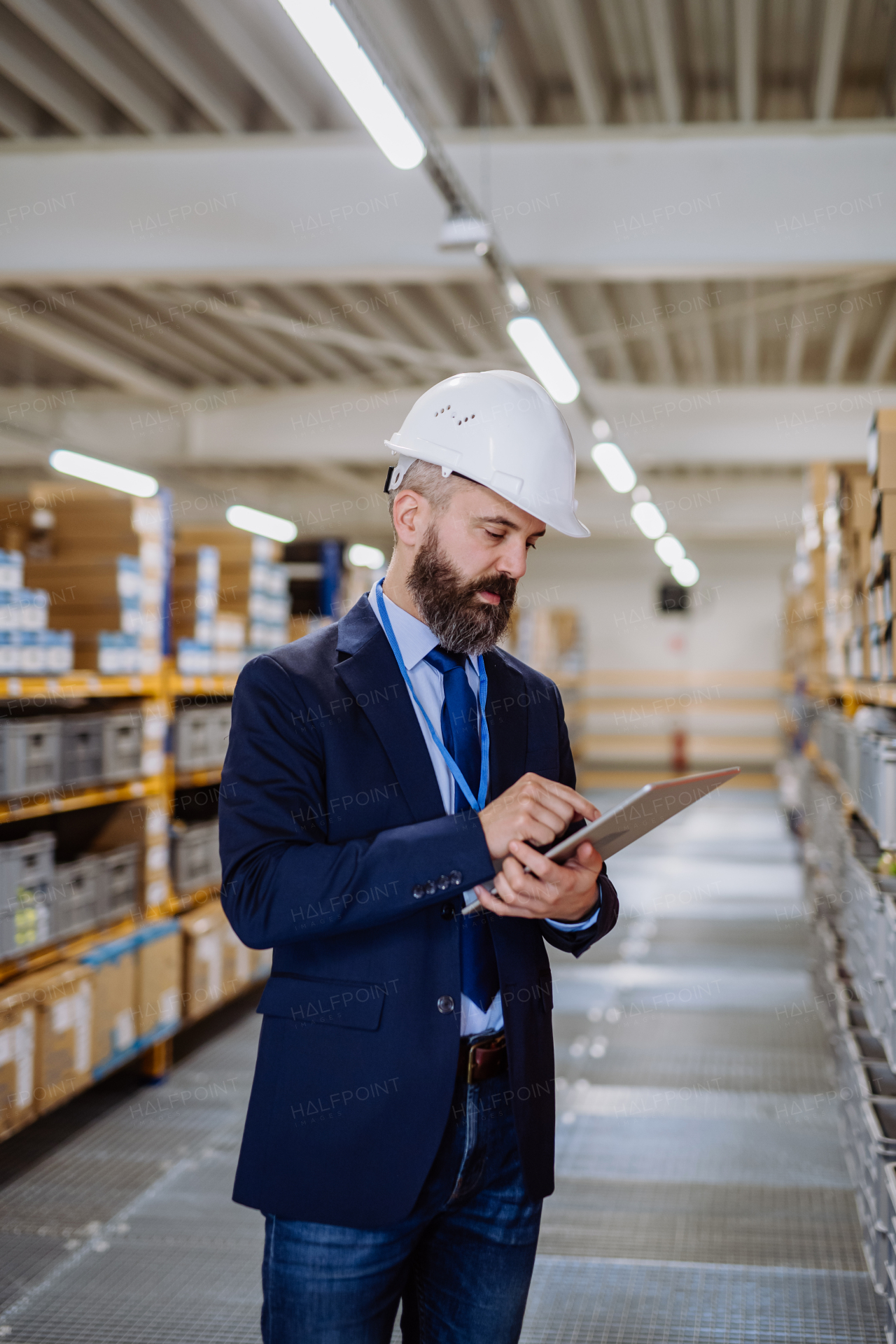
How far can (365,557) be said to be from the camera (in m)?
12.7

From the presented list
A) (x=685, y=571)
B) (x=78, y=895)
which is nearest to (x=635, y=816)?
(x=78, y=895)

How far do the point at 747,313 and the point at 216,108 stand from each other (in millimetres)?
4834

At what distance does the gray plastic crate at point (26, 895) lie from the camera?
4016 mm

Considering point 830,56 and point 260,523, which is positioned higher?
point 830,56

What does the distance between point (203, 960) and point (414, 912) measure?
4147 millimetres

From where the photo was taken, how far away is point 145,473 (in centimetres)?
724

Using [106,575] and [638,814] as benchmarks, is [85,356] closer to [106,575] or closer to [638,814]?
[106,575]

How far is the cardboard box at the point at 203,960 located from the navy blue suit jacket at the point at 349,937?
373 centimetres

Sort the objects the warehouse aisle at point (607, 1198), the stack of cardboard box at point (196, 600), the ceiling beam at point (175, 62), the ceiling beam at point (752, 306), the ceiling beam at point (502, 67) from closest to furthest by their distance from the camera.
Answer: the warehouse aisle at point (607, 1198), the ceiling beam at point (175, 62), the ceiling beam at point (502, 67), the stack of cardboard box at point (196, 600), the ceiling beam at point (752, 306)

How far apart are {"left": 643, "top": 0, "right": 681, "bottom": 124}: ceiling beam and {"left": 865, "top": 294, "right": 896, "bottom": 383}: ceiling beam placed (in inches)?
147

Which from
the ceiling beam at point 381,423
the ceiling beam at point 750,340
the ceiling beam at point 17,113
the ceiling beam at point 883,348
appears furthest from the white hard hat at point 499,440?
the ceiling beam at point 381,423

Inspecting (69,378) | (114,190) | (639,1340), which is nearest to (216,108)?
(114,190)

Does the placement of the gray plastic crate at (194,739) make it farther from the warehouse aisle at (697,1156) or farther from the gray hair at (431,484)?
the gray hair at (431,484)

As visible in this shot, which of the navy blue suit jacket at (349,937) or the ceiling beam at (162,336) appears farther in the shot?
the ceiling beam at (162,336)
